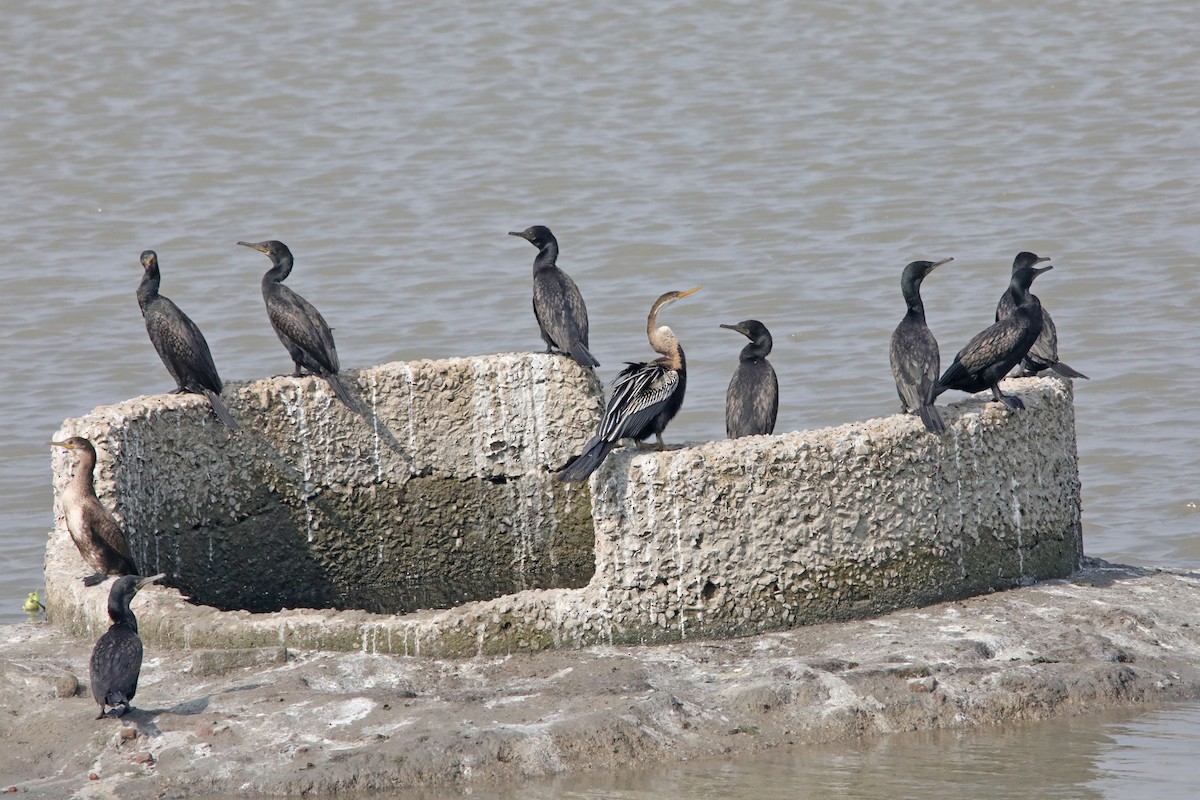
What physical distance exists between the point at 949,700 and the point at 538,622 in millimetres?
1585

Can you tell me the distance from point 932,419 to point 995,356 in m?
0.59

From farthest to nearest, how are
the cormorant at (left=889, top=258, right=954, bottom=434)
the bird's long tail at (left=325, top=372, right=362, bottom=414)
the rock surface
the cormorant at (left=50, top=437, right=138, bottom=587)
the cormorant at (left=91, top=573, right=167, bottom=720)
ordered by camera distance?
1. the bird's long tail at (left=325, top=372, right=362, bottom=414)
2. the cormorant at (left=889, top=258, right=954, bottom=434)
3. the cormorant at (left=50, top=437, right=138, bottom=587)
4. the cormorant at (left=91, top=573, right=167, bottom=720)
5. the rock surface

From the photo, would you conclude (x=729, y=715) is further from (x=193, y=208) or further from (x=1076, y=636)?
(x=193, y=208)

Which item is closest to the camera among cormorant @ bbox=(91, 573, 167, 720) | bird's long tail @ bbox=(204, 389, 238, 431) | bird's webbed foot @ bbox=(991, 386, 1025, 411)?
cormorant @ bbox=(91, 573, 167, 720)

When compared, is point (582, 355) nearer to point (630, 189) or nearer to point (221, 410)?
point (221, 410)

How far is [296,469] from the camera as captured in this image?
7.84 meters

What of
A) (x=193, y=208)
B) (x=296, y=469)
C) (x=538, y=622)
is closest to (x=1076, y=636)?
(x=538, y=622)

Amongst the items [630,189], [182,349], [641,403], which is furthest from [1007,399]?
[630,189]

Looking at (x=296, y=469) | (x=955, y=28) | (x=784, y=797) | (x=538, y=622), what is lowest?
(x=784, y=797)

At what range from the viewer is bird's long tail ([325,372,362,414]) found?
25.6ft

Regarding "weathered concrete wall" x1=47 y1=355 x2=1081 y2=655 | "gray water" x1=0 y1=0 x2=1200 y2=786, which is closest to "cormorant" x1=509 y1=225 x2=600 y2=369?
"weathered concrete wall" x1=47 y1=355 x2=1081 y2=655

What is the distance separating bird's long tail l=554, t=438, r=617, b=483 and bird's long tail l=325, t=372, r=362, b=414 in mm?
1484

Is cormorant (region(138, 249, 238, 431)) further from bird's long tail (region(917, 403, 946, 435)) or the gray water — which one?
bird's long tail (region(917, 403, 946, 435))

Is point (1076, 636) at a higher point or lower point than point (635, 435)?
lower
